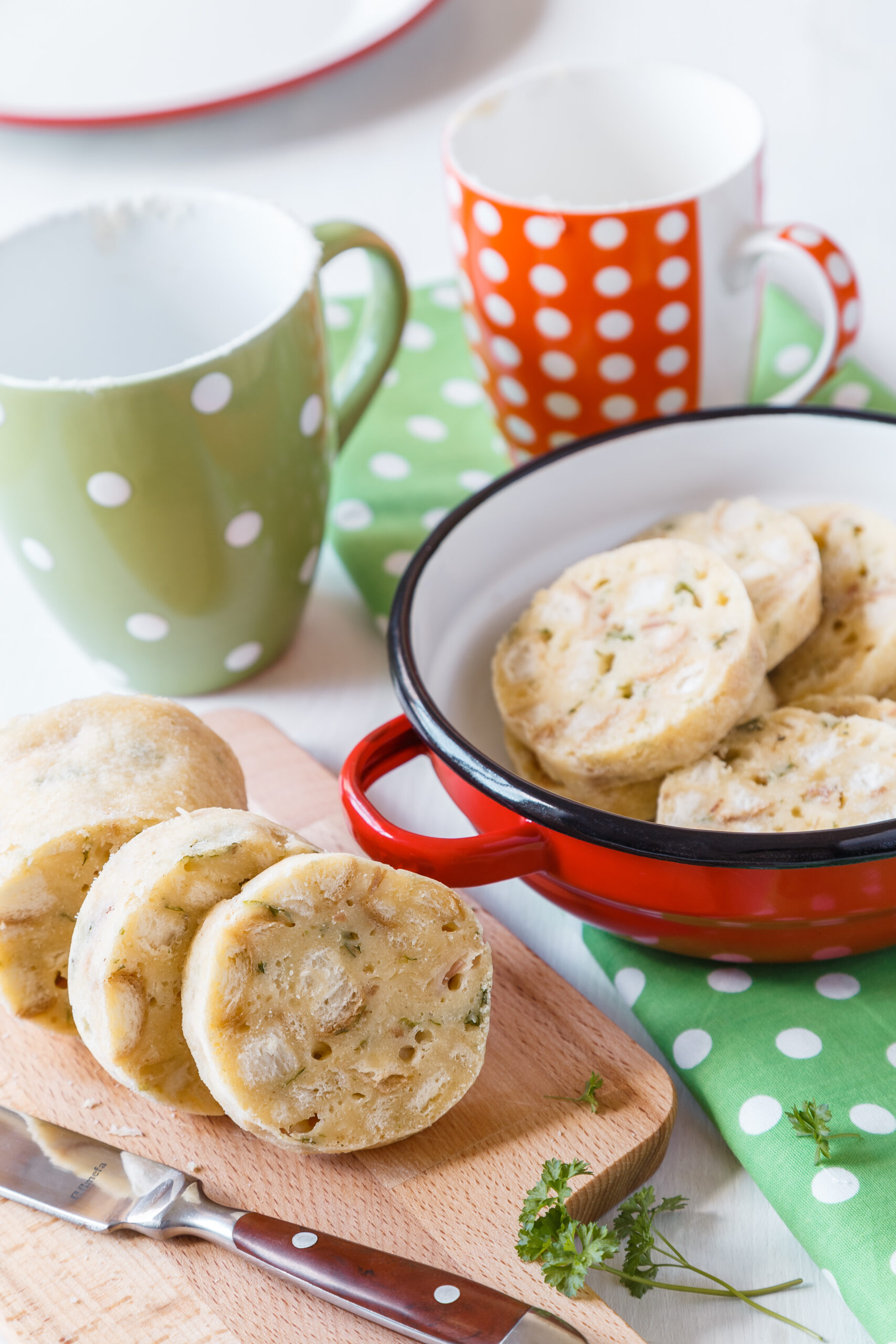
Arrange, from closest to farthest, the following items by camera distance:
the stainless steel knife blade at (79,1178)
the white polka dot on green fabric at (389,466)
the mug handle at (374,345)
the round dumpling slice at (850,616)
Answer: the stainless steel knife blade at (79,1178)
the round dumpling slice at (850,616)
the mug handle at (374,345)
the white polka dot on green fabric at (389,466)

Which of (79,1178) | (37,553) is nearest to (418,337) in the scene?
(37,553)

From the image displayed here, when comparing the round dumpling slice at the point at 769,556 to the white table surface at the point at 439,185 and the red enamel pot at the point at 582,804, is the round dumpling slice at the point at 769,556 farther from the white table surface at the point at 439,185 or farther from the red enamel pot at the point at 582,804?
the white table surface at the point at 439,185

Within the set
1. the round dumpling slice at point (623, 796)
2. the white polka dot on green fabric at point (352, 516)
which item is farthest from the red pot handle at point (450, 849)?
the white polka dot on green fabric at point (352, 516)

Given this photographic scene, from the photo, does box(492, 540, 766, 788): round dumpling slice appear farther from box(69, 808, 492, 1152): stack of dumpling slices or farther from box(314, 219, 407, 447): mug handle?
box(314, 219, 407, 447): mug handle

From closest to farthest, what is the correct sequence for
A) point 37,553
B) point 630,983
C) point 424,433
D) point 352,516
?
point 630,983 → point 37,553 → point 352,516 → point 424,433

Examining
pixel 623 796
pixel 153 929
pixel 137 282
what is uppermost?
pixel 137 282

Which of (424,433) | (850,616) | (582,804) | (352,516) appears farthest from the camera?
(424,433)

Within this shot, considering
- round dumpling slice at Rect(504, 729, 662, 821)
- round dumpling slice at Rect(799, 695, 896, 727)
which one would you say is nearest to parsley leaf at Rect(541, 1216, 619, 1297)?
round dumpling slice at Rect(504, 729, 662, 821)

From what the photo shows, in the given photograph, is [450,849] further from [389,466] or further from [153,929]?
[389,466]
